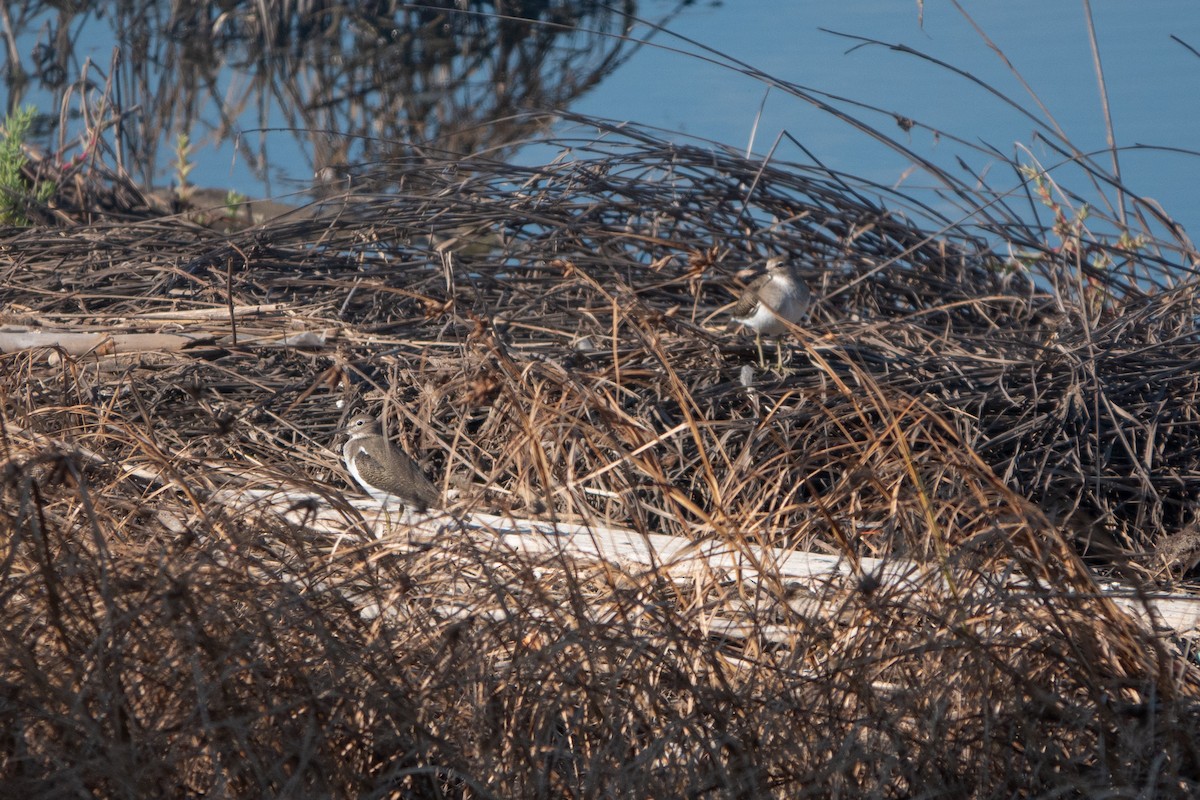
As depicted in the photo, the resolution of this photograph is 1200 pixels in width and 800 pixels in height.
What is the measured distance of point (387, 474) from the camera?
394 cm

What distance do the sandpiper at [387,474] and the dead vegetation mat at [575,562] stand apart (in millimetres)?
165

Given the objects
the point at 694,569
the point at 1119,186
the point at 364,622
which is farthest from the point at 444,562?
the point at 1119,186

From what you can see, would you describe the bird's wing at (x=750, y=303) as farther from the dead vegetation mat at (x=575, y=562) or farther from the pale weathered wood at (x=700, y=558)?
the pale weathered wood at (x=700, y=558)

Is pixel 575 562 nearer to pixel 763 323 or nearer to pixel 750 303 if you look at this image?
pixel 763 323

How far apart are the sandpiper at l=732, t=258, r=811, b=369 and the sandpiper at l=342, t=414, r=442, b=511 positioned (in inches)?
58.1

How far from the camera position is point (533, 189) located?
22.3 ft

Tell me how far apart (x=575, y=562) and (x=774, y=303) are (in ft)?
6.97

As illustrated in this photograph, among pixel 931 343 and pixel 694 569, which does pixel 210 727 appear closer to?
pixel 694 569

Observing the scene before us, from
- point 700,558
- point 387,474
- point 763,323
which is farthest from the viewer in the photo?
point 763,323

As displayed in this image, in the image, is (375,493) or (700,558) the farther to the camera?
(375,493)

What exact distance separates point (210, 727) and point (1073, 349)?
3.71 meters

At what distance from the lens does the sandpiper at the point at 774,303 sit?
480 cm

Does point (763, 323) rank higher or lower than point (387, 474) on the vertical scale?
higher

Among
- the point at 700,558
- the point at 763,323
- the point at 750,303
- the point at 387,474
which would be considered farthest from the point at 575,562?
the point at 750,303
